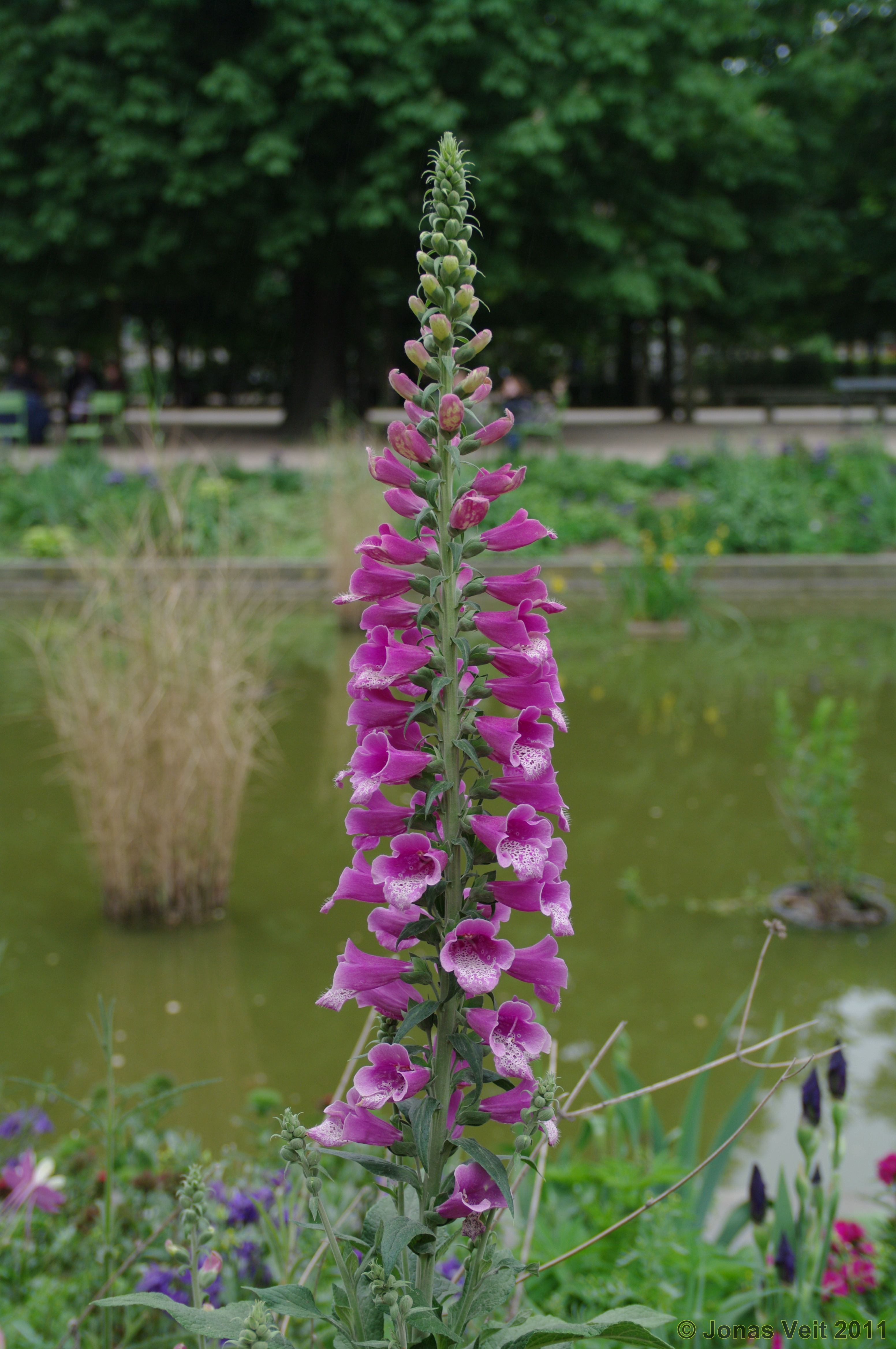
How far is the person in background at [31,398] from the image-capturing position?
907 inches

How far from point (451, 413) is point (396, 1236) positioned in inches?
31.0

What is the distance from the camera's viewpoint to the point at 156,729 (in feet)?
15.9

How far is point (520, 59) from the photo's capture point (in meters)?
20.1

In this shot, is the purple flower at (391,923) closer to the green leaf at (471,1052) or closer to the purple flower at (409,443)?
the green leaf at (471,1052)

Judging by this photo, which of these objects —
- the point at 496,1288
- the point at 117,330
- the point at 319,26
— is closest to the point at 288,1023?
the point at 496,1288

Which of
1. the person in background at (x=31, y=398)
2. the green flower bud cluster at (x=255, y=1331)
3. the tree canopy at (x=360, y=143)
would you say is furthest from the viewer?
the person in background at (x=31, y=398)

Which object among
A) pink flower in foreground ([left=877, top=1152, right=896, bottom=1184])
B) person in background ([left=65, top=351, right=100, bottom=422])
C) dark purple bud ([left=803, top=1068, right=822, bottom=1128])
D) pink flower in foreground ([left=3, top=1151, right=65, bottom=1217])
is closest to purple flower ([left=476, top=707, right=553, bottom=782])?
dark purple bud ([left=803, top=1068, right=822, bottom=1128])

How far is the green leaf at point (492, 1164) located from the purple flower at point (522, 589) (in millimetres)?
539

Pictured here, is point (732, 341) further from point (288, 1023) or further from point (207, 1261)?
point (207, 1261)

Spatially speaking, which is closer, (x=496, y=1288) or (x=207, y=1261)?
(x=496, y=1288)

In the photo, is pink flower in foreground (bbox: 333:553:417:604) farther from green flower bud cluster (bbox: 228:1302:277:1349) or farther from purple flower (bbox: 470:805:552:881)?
green flower bud cluster (bbox: 228:1302:277:1349)

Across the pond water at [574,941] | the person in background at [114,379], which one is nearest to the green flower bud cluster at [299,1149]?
the pond water at [574,941]

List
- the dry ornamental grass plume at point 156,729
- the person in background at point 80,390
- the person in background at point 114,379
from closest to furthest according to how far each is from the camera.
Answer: the dry ornamental grass plume at point 156,729 < the person in background at point 80,390 < the person in background at point 114,379

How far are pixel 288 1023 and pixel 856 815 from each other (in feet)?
10.6
